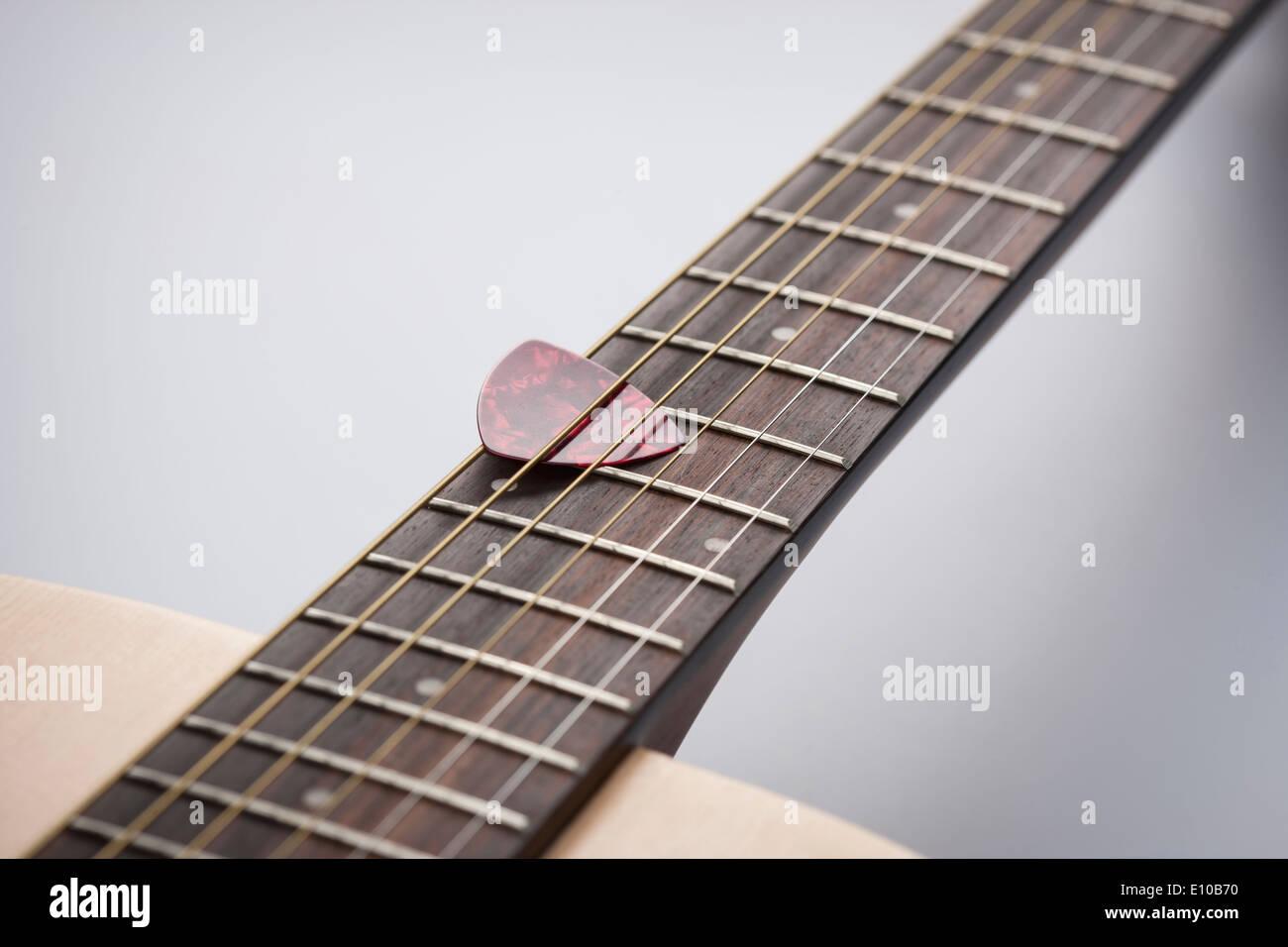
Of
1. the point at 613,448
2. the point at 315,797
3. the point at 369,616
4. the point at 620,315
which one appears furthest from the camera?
the point at 620,315

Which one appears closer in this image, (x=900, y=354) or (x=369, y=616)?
(x=369, y=616)

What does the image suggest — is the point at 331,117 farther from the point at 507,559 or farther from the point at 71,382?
the point at 507,559

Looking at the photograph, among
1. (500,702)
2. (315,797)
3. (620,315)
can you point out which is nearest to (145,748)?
(315,797)

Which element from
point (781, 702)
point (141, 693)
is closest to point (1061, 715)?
point (781, 702)

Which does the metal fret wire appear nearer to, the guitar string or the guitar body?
the guitar string

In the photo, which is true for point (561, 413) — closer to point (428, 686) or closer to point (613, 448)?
point (613, 448)

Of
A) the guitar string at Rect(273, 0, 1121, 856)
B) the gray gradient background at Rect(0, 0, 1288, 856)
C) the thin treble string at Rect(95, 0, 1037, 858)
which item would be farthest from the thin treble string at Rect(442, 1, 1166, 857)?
the gray gradient background at Rect(0, 0, 1288, 856)

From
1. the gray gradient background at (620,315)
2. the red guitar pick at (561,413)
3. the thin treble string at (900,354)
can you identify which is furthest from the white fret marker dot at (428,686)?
the gray gradient background at (620,315)
